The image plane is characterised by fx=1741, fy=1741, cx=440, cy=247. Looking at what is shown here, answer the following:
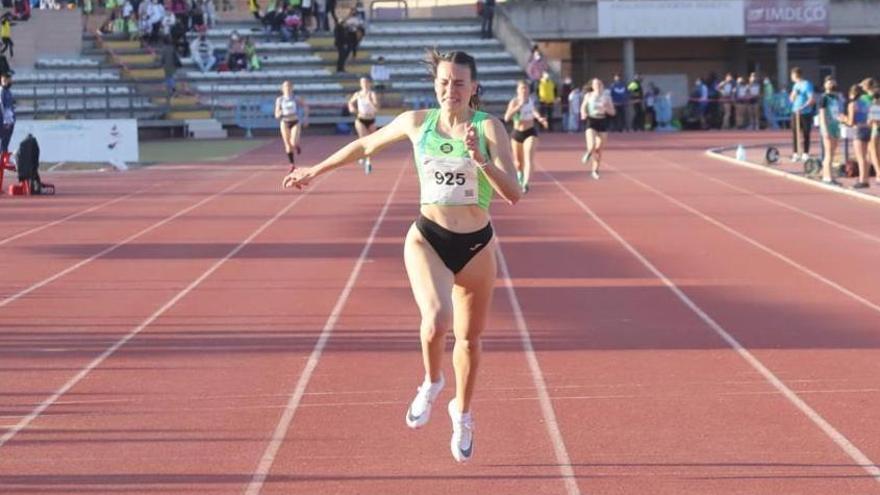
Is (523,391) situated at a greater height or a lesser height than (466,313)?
lesser

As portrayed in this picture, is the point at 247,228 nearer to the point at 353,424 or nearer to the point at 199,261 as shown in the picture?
the point at 199,261

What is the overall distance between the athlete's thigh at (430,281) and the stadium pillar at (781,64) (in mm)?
43572

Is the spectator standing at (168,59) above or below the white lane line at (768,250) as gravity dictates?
above

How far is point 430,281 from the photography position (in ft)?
23.5

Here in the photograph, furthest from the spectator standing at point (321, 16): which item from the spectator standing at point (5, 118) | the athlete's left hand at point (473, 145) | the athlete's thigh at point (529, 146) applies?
the athlete's left hand at point (473, 145)

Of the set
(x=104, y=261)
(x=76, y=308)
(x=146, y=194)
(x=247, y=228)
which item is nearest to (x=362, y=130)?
(x=146, y=194)

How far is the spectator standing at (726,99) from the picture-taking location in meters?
47.3

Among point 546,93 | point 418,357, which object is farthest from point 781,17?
point 418,357

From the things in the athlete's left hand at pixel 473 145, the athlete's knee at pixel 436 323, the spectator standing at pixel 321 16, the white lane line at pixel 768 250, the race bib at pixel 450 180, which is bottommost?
the white lane line at pixel 768 250

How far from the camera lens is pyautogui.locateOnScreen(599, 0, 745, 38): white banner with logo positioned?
49.2 meters

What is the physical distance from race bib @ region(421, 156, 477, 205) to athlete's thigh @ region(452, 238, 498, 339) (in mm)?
253

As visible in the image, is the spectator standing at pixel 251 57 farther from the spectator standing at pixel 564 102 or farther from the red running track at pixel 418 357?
the red running track at pixel 418 357

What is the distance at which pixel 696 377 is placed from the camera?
9367 mm

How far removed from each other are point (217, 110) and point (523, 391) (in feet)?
121
